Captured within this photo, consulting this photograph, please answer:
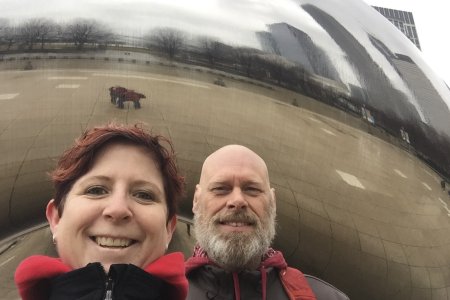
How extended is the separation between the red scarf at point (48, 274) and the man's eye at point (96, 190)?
210 mm

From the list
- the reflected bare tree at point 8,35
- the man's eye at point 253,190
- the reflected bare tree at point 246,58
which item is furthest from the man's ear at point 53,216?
the reflected bare tree at point 246,58

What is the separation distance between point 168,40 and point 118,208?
1.03 metres

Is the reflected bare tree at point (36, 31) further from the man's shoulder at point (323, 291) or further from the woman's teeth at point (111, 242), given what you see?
the man's shoulder at point (323, 291)

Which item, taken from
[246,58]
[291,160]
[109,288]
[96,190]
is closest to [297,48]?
[246,58]

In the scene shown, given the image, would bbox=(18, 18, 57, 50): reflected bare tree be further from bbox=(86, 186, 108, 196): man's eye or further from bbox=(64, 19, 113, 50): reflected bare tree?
bbox=(86, 186, 108, 196): man's eye

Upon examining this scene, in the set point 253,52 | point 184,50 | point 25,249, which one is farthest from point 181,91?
point 25,249

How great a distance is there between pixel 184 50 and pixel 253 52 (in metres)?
0.30

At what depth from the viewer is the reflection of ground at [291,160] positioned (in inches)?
89.7

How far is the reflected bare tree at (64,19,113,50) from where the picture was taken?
2.24 meters

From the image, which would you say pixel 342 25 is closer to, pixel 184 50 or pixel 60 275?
pixel 184 50

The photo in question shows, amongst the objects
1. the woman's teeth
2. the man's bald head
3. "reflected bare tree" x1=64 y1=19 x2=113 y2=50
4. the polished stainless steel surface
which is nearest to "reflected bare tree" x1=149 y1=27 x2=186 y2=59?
the polished stainless steel surface

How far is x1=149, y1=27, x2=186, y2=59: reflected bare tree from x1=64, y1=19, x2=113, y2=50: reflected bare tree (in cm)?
20

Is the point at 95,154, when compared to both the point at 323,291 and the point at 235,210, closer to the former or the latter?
the point at 235,210

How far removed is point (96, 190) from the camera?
154 cm
